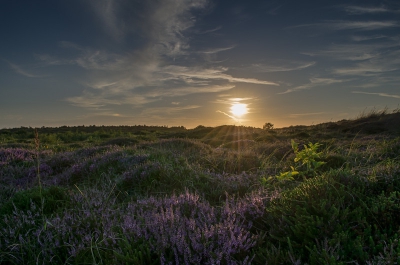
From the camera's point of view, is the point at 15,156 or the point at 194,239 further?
the point at 15,156

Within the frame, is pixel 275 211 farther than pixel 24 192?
No

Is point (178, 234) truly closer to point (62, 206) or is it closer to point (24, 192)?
point (62, 206)

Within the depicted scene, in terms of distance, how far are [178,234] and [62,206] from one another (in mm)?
2526

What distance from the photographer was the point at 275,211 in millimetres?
3363

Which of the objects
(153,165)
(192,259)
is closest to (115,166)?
(153,165)

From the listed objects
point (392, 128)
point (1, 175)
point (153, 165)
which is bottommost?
point (1, 175)

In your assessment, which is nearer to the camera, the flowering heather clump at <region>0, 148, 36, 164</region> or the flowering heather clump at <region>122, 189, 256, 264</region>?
the flowering heather clump at <region>122, 189, 256, 264</region>

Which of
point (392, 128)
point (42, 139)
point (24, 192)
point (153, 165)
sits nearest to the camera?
point (24, 192)

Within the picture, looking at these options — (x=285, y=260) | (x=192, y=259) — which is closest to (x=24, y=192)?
(x=192, y=259)

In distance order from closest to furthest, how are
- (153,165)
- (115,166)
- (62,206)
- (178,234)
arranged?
(178,234), (62,206), (153,165), (115,166)

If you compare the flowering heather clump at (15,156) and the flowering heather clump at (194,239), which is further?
the flowering heather clump at (15,156)

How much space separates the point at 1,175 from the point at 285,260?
27.4 ft

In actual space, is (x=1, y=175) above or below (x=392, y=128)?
below

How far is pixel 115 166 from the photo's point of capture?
7.98m
